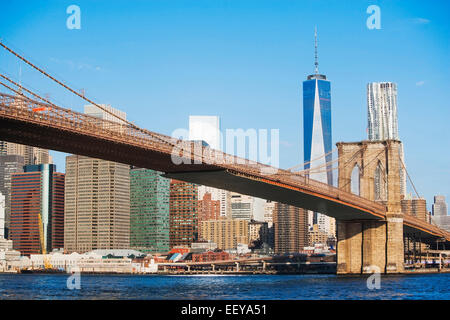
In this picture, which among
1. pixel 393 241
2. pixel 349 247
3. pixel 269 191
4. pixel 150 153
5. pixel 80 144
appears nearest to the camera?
pixel 80 144

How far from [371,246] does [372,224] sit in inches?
89.0

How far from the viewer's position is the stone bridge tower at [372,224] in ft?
253

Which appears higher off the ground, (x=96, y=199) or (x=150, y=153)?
(x=96, y=199)

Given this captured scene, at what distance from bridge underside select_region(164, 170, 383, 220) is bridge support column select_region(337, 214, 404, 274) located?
192 centimetres

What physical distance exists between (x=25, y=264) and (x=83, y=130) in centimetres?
12740

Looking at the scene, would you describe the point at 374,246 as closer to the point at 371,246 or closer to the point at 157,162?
the point at 371,246

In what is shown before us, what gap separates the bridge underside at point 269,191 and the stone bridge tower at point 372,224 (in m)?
2.09

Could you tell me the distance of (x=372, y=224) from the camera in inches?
3066

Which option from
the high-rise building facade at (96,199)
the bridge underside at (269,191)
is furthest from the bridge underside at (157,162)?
the high-rise building facade at (96,199)

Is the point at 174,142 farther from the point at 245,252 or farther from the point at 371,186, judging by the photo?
the point at 245,252

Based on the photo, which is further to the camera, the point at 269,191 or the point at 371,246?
the point at 371,246

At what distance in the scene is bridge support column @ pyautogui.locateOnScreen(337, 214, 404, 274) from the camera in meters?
76.8

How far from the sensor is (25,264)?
165250 millimetres

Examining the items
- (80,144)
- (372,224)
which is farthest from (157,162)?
(372,224)
